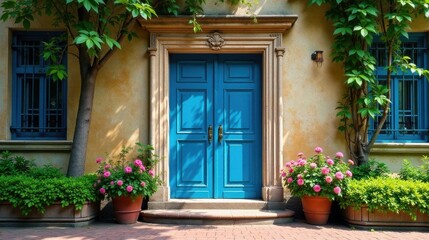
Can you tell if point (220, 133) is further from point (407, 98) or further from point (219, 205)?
point (407, 98)

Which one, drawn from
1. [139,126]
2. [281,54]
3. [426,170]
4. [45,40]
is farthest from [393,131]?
[45,40]

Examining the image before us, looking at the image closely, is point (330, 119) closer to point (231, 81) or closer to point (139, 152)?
point (231, 81)

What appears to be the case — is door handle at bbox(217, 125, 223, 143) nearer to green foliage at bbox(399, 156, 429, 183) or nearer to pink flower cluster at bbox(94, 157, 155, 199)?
pink flower cluster at bbox(94, 157, 155, 199)

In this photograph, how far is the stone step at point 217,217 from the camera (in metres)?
5.97

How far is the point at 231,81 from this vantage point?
6.89m

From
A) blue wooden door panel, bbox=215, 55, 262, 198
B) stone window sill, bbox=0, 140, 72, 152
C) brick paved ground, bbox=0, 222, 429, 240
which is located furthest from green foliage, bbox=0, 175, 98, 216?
blue wooden door panel, bbox=215, 55, 262, 198

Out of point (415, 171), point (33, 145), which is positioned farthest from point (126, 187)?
point (415, 171)

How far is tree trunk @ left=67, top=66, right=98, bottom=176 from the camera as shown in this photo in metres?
6.29

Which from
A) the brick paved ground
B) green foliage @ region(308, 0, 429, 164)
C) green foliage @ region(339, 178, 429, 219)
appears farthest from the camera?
green foliage @ region(308, 0, 429, 164)

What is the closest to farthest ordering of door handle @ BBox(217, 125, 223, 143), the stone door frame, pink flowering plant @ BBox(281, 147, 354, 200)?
pink flowering plant @ BBox(281, 147, 354, 200)
the stone door frame
door handle @ BBox(217, 125, 223, 143)

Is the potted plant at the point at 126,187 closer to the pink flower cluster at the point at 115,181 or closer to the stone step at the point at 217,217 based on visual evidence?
the pink flower cluster at the point at 115,181

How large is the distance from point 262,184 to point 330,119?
1.55 m

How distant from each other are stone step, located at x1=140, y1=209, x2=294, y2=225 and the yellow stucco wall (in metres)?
1.07

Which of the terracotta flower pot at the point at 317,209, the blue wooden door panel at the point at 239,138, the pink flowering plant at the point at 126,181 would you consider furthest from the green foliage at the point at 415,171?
the pink flowering plant at the point at 126,181
